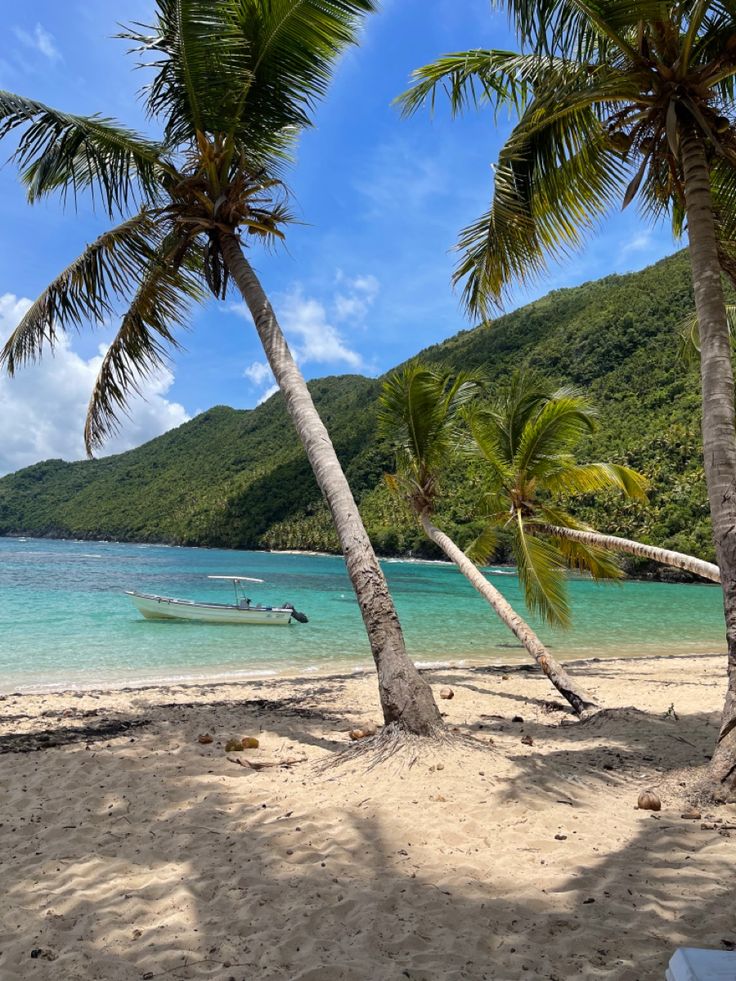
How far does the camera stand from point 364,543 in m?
5.37

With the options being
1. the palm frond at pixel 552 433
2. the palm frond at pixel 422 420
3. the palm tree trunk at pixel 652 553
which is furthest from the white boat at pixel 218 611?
the palm tree trunk at pixel 652 553

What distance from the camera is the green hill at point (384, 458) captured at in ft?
141

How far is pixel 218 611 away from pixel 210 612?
28 centimetres

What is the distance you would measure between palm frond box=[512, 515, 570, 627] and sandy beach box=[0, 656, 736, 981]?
4.08m

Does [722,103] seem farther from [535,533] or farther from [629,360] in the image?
[629,360]

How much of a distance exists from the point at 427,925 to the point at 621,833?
1.52m

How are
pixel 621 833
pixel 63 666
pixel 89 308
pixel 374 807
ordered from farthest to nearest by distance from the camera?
pixel 63 666
pixel 89 308
pixel 374 807
pixel 621 833

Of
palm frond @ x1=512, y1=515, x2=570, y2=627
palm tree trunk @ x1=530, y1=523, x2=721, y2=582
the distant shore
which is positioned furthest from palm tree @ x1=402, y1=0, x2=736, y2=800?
the distant shore

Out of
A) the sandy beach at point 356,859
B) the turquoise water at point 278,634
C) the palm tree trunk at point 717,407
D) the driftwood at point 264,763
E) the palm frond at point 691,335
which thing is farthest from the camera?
the turquoise water at point 278,634

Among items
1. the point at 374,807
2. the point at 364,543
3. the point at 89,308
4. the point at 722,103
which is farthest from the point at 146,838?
the point at 722,103

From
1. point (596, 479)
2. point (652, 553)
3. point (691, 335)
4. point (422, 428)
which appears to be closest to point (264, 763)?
Answer: point (652, 553)

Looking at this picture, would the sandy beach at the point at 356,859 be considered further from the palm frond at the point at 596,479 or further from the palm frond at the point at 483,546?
the palm frond at the point at 483,546

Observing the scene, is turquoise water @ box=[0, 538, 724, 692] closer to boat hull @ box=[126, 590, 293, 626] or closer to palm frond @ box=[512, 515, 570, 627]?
boat hull @ box=[126, 590, 293, 626]

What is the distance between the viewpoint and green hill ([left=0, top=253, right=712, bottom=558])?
43.0 meters
